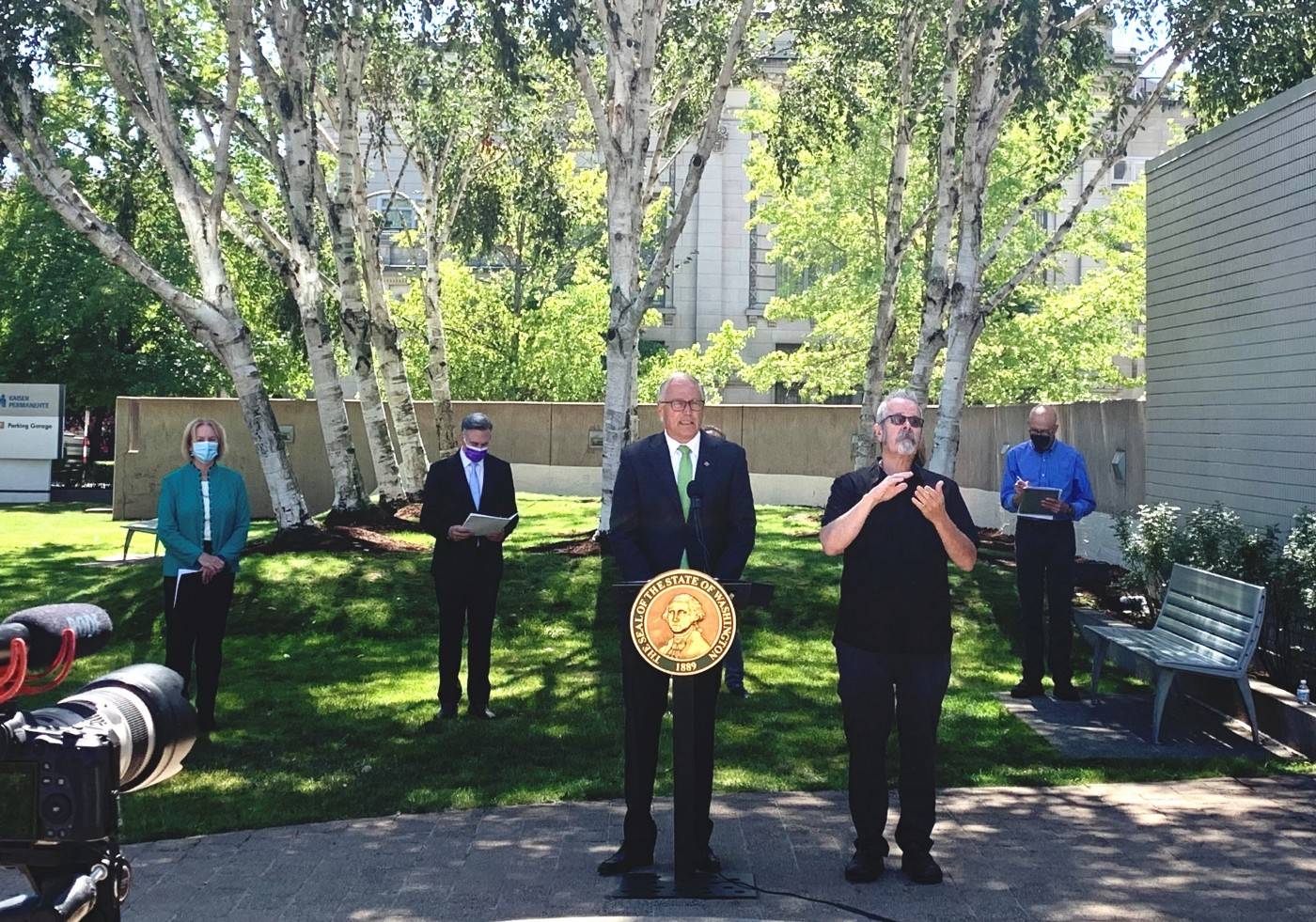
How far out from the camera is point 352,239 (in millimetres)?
20047

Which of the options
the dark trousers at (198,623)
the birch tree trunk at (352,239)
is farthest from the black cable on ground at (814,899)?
the birch tree trunk at (352,239)

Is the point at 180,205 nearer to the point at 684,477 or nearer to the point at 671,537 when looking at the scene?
the point at 684,477

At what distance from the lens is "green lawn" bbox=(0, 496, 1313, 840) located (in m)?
8.55

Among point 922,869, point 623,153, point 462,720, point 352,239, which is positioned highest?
point 623,153

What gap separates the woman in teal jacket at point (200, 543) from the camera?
9602mm

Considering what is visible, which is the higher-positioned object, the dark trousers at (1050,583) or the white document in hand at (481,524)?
the white document in hand at (481,524)

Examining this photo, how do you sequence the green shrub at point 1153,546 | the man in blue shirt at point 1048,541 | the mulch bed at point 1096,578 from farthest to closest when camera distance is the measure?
the mulch bed at point 1096,578 → the green shrub at point 1153,546 → the man in blue shirt at point 1048,541

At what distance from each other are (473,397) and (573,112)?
9.58 metres

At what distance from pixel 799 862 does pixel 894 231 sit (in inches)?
678

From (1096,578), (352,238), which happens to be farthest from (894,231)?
(1096,578)

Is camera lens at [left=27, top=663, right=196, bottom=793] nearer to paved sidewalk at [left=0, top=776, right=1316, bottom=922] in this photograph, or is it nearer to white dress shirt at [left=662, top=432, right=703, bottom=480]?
paved sidewalk at [left=0, top=776, right=1316, bottom=922]

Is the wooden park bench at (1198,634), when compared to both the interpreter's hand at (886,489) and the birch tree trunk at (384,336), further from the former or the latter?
the birch tree trunk at (384,336)

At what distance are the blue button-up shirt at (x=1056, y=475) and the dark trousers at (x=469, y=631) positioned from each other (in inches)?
137

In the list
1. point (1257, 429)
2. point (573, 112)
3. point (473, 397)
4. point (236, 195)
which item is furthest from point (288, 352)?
point (1257, 429)
